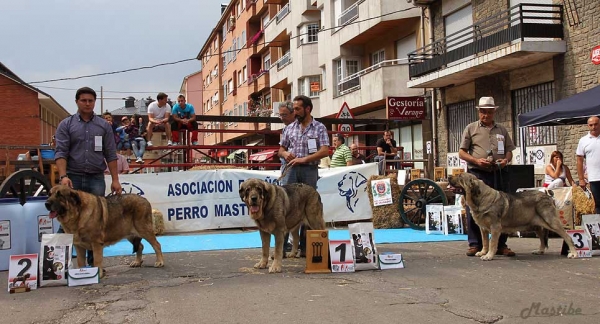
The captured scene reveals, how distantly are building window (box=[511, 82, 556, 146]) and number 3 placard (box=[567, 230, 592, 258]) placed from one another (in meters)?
9.11

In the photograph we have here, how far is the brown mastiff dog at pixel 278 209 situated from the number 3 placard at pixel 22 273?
2.40 metres

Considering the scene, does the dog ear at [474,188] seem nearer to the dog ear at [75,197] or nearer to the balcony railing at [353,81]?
the dog ear at [75,197]

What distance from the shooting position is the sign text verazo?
68.7 ft

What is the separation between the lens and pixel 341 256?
22.6 feet

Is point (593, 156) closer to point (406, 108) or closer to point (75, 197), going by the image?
point (75, 197)

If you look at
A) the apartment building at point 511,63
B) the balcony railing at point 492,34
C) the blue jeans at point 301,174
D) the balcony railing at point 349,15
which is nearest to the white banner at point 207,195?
the blue jeans at point 301,174

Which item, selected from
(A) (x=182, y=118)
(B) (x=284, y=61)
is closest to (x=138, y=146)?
(A) (x=182, y=118)

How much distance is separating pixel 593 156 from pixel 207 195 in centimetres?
732

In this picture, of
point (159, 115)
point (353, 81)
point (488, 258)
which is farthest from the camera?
point (353, 81)

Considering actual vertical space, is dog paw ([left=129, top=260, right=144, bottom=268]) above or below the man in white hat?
below

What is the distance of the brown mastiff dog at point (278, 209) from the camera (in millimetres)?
6727

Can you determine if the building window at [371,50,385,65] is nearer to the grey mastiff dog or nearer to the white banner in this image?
the white banner

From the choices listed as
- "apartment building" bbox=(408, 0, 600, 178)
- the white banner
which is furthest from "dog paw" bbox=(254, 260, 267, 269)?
"apartment building" bbox=(408, 0, 600, 178)

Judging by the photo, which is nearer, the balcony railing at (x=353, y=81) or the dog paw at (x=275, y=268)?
the dog paw at (x=275, y=268)
